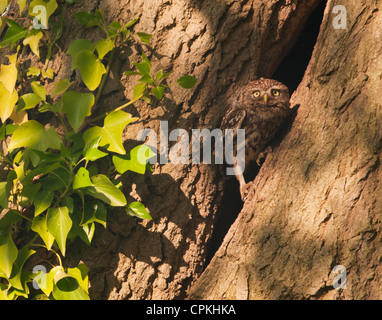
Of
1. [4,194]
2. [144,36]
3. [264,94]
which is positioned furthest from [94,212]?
[264,94]

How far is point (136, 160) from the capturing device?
5.80ft

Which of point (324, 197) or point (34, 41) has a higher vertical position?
point (34, 41)

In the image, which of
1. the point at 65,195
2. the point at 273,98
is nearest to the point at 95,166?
the point at 65,195

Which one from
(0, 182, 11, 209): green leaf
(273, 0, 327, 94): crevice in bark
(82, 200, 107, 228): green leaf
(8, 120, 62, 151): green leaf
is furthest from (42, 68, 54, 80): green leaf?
(273, 0, 327, 94): crevice in bark

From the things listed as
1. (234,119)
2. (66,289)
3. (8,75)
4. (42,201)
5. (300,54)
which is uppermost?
(300,54)

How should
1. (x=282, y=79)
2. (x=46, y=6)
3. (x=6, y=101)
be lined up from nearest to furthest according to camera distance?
(x=6, y=101), (x=46, y=6), (x=282, y=79)

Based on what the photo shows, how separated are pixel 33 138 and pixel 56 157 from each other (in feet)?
0.55

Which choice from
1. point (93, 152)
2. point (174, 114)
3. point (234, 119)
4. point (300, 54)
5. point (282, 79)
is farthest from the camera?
point (282, 79)

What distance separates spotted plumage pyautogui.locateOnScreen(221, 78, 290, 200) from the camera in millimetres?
2227

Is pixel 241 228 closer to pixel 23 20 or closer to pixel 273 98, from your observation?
pixel 273 98

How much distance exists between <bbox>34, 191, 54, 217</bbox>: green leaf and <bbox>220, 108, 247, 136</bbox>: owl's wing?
3.16ft

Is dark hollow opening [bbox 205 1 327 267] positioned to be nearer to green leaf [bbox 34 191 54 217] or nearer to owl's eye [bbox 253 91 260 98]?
owl's eye [bbox 253 91 260 98]

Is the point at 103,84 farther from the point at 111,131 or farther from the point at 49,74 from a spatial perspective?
the point at 111,131

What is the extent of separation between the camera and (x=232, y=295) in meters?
1.89
